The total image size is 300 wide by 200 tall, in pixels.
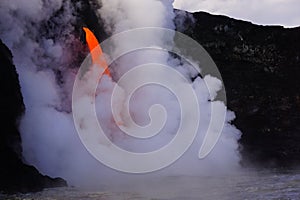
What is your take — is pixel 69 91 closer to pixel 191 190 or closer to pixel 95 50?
pixel 95 50

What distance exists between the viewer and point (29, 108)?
3059 centimetres

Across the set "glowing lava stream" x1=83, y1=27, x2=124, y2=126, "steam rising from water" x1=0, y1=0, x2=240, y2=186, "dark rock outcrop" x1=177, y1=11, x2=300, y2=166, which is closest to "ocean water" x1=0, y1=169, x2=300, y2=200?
"steam rising from water" x1=0, y1=0, x2=240, y2=186

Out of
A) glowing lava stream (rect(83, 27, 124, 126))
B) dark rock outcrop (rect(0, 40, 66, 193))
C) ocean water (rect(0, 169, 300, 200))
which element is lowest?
ocean water (rect(0, 169, 300, 200))

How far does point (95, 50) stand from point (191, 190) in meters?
17.8

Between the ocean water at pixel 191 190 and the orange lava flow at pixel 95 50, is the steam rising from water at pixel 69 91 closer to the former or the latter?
the orange lava flow at pixel 95 50

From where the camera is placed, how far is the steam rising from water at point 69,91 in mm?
28688

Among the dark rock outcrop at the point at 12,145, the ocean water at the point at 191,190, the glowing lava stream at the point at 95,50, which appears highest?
the glowing lava stream at the point at 95,50

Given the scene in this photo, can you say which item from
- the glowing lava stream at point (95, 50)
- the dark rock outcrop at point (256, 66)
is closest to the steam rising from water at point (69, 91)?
the glowing lava stream at point (95, 50)

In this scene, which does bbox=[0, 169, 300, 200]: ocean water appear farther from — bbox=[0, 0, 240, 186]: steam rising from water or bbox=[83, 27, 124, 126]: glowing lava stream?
bbox=[83, 27, 124, 126]: glowing lava stream

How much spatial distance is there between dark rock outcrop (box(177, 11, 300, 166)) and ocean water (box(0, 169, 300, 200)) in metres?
14.6

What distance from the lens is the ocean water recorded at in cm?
2042

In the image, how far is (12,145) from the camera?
2577cm

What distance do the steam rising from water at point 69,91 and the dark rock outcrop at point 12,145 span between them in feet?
5.87

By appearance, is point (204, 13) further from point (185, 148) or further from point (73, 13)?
point (185, 148)
